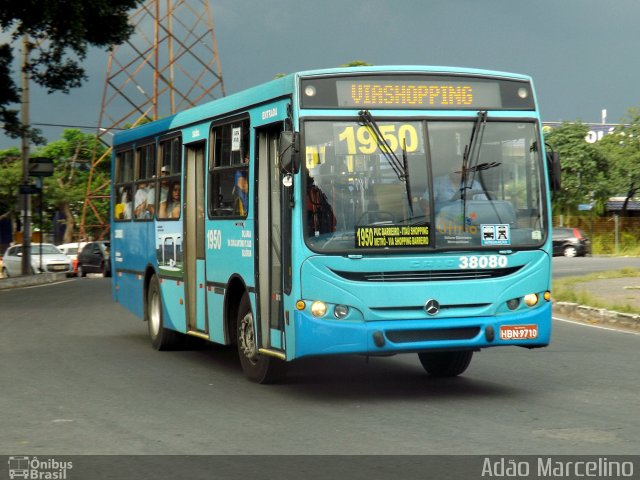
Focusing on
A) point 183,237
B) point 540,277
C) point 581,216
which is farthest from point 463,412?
point 581,216

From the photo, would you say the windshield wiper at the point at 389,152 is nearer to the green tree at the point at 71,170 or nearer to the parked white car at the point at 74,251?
the parked white car at the point at 74,251

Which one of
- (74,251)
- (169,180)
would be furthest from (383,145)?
(74,251)

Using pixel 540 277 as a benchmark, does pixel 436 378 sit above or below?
below

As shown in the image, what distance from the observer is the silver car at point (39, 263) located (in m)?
44.9

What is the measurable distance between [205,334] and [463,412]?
14.3ft

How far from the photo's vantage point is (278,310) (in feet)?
34.7

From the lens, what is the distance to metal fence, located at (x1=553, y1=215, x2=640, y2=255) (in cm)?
5238

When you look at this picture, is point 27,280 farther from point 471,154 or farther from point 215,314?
point 471,154

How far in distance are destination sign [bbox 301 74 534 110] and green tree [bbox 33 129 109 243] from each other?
6456 centimetres

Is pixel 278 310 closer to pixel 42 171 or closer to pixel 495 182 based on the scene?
pixel 495 182

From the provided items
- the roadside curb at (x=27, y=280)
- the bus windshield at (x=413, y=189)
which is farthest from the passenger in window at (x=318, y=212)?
the roadside curb at (x=27, y=280)
